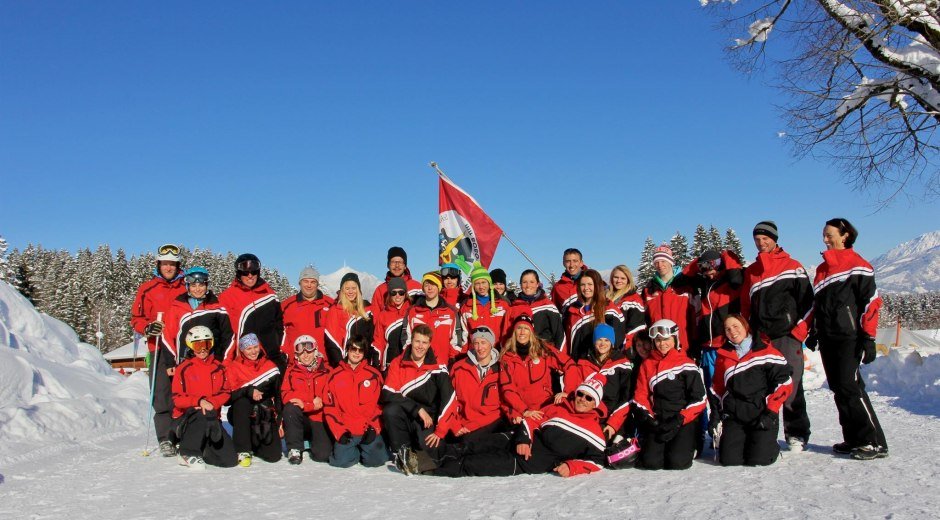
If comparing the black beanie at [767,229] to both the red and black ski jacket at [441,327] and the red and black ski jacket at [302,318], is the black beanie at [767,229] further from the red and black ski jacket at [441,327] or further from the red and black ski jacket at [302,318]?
the red and black ski jacket at [302,318]

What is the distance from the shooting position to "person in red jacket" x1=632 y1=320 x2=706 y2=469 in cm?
607

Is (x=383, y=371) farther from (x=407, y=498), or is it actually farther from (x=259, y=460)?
(x=407, y=498)

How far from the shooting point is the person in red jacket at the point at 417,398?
269 inches

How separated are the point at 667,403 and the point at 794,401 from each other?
1327mm

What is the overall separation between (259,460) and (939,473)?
6.34 metres

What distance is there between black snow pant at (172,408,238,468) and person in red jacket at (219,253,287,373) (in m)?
1.10

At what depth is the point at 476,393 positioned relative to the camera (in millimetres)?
6992

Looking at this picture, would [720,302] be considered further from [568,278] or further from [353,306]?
[353,306]

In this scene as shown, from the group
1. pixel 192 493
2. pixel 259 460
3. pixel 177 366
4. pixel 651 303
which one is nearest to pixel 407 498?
pixel 192 493

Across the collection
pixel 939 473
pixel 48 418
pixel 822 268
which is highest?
pixel 822 268

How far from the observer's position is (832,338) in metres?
6.18

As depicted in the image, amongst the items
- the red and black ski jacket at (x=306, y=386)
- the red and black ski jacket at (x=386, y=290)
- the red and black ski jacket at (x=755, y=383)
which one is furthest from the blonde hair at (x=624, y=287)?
the red and black ski jacket at (x=306, y=386)

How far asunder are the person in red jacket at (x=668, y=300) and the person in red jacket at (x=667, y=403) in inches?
43.0

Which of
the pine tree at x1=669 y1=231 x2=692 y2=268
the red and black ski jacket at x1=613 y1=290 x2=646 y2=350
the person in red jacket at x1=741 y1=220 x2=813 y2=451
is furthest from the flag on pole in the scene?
the pine tree at x1=669 y1=231 x2=692 y2=268
